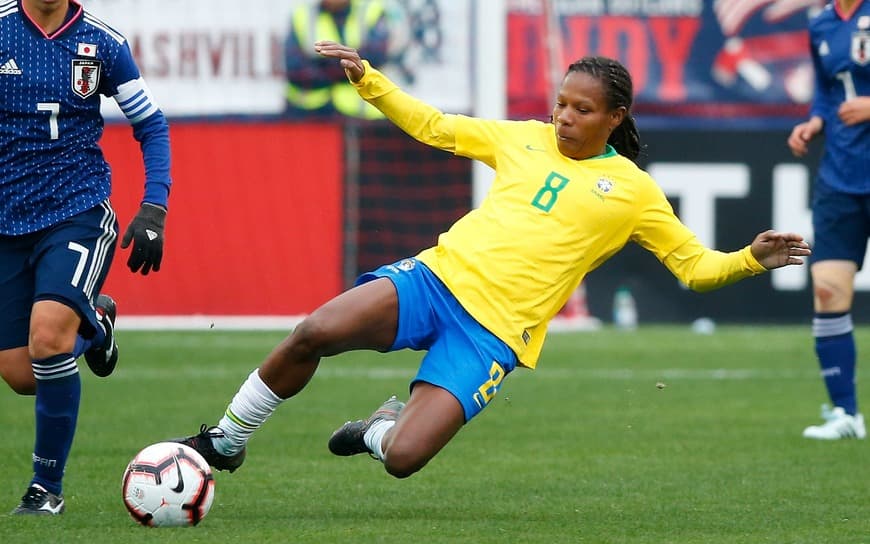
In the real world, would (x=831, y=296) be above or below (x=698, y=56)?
above

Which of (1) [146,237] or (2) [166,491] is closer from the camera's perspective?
(2) [166,491]

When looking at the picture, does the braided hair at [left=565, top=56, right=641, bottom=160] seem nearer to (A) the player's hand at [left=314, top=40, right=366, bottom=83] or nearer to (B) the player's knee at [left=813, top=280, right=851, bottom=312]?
(A) the player's hand at [left=314, top=40, right=366, bottom=83]

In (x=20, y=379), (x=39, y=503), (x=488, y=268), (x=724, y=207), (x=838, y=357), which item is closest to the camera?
(x=39, y=503)

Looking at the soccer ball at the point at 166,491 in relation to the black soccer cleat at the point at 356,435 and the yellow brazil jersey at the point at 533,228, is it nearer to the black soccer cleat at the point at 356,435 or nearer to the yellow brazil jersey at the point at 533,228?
the black soccer cleat at the point at 356,435

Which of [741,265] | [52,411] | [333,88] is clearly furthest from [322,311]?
[333,88]

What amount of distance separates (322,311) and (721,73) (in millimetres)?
12747

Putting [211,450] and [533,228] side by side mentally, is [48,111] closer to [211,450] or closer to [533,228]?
[211,450]

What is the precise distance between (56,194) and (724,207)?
1242 cm

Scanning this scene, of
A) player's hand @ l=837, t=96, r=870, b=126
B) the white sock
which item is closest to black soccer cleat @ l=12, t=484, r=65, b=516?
the white sock

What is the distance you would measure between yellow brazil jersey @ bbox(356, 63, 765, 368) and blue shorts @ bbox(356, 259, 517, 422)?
5 cm

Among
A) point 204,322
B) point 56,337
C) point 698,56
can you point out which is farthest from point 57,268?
point 698,56

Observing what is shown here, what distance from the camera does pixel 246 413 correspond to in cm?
612

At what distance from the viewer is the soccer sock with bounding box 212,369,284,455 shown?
609 centimetres

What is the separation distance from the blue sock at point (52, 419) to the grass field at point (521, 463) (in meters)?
0.19
